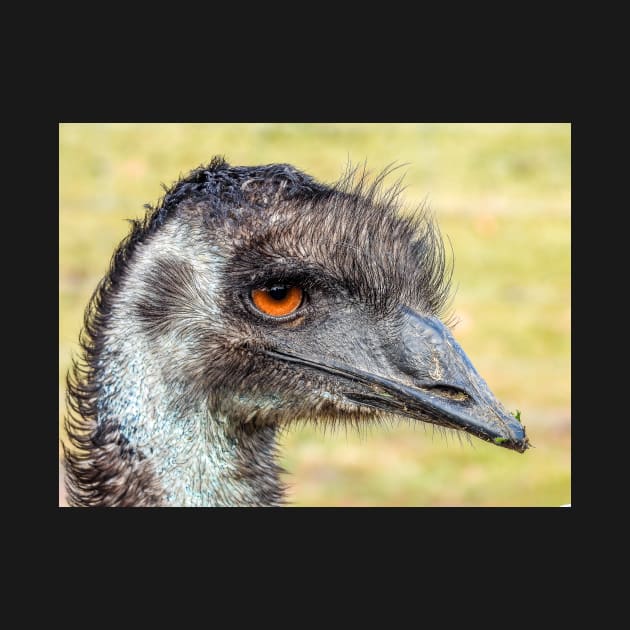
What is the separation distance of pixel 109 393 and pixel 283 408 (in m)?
0.66

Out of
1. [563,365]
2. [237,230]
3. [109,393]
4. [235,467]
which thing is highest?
[563,365]

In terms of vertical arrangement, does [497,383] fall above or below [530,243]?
below

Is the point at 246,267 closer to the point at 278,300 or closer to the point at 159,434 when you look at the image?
the point at 278,300

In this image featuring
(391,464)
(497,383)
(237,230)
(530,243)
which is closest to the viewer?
(237,230)

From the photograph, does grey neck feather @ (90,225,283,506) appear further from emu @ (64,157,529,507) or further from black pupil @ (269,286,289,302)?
black pupil @ (269,286,289,302)

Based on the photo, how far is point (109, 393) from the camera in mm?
3783

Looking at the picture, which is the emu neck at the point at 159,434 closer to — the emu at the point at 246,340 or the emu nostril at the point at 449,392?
the emu at the point at 246,340

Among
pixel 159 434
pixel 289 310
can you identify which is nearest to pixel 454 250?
pixel 289 310

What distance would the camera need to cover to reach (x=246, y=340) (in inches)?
144

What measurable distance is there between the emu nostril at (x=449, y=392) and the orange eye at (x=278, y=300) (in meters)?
0.56

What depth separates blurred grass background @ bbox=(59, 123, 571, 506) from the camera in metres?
9.14

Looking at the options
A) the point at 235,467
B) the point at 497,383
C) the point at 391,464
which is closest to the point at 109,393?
the point at 235,467

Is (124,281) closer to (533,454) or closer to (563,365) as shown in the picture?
(533,454)

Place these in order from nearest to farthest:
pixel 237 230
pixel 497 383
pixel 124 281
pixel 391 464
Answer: pixel 237 230, pixel 124 281, pixel 391 464, pixel 497 383
